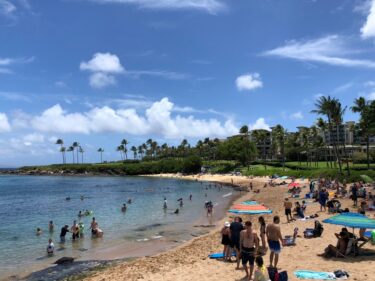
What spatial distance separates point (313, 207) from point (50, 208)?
32046 millimetres

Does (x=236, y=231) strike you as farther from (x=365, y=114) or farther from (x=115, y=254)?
(x=365, y=114)

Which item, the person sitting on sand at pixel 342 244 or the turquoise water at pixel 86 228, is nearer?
the person sitting on sand at pixel 342 244

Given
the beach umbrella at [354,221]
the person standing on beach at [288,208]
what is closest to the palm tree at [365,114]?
the person standing on beach at [288,208]

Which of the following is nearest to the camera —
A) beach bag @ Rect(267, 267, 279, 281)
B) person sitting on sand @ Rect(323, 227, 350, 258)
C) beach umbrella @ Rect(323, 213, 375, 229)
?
beach bag @ Rect(267, 267, 279, 281)

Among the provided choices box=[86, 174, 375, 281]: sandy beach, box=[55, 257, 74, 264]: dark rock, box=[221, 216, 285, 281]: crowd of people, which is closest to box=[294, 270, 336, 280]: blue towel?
box=[86, 174, 375, 281]: sandy beach

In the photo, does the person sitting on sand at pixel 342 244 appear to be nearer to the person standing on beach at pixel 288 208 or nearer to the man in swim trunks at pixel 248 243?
the man in swim trunks at pixel 248 243

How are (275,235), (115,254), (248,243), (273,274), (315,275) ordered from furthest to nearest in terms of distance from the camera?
(115,254), (275,235), (315,275), (248,243), (273,274)

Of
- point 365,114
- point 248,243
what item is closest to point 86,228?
point 248,243

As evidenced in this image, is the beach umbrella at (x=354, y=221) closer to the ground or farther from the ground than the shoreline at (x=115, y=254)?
farther from the ground

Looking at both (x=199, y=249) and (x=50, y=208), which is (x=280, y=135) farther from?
(x=199, y=249)

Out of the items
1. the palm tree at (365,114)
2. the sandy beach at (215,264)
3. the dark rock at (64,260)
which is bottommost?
the dark rock at (64,260)

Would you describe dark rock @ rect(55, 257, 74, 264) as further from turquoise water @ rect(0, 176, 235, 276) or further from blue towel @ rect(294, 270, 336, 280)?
blue towel @ rect(294, 270, 336, 280)

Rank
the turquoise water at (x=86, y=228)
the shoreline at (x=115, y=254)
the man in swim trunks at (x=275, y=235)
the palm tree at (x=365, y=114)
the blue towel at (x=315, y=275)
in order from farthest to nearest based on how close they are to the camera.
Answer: the palm tree at (x=365, y=114), the turquoise water at (x=86, y=228), the shoreline at (x=115, y=254), the man in swim trunks at (x=275, y=235), the blue towel at (x=315, y=275)

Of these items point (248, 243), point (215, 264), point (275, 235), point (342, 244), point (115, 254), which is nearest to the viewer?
point (248, 243)
